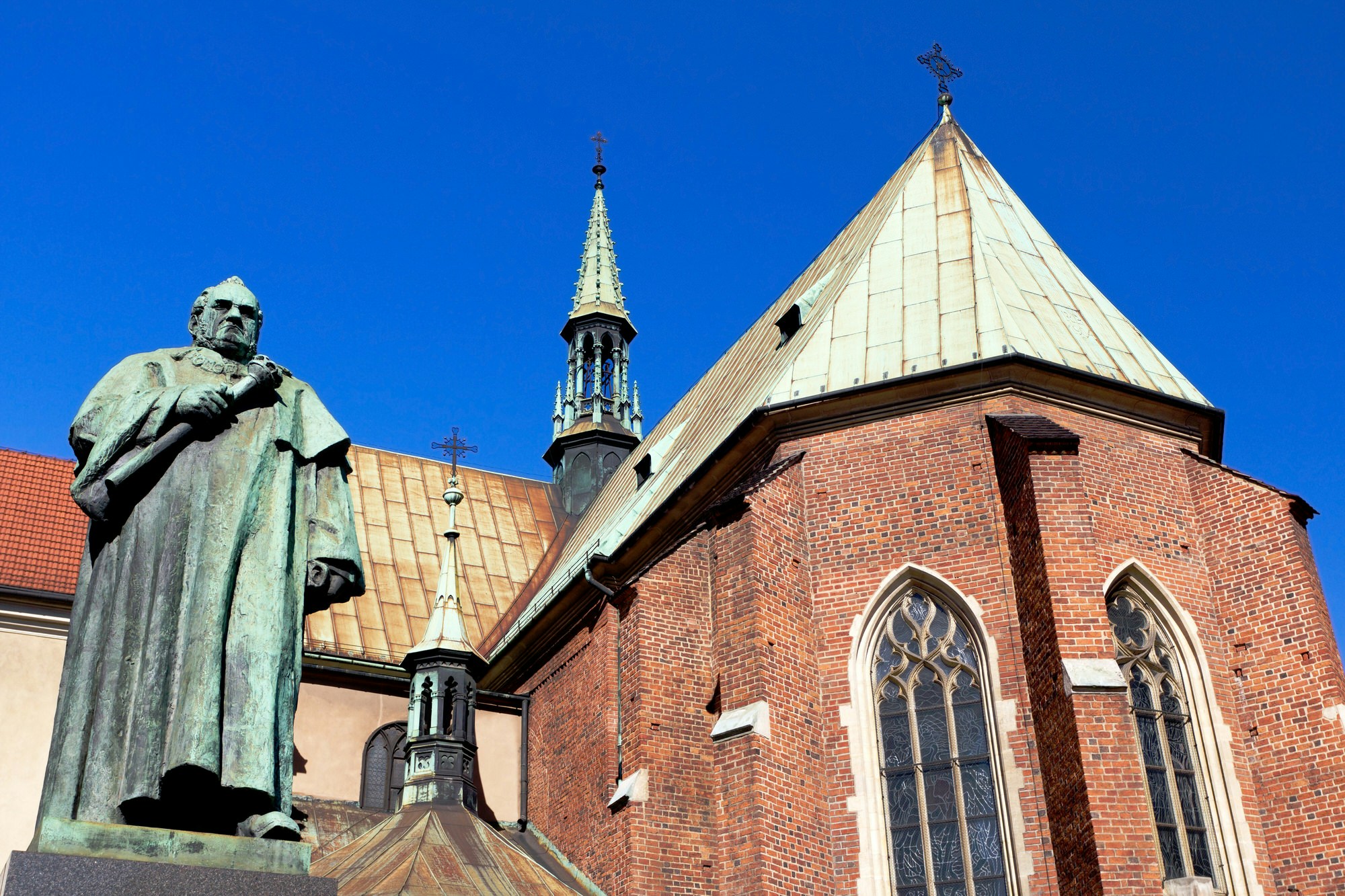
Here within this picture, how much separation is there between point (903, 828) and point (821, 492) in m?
3.55

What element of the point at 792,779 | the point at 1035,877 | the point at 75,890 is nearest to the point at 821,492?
the point at 792,779

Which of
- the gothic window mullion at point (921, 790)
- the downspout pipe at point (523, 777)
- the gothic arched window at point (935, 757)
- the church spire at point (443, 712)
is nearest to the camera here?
the gothic arched window at point (935, 757)

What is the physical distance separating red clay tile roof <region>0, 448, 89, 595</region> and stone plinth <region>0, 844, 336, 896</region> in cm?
1664

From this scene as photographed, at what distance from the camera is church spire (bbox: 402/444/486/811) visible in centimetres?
1792

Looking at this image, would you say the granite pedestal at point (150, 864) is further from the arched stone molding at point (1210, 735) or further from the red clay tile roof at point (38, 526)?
the red clay tile roof at point (38, 526)

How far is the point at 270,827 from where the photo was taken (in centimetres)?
459

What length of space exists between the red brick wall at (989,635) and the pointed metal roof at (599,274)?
1587cm

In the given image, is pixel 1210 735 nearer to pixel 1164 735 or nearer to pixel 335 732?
pixel 1164 735

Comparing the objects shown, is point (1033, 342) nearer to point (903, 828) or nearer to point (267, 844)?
point (903, 828)

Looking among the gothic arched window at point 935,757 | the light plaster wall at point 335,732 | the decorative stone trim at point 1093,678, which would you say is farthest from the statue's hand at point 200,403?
the light plaster wall at point 335,732

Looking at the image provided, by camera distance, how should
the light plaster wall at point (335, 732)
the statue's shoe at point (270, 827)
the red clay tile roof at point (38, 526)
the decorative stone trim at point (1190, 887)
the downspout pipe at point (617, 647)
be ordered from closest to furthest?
1. the statue's shoe at point (270, 827)
2. the decorative stone trim at point (1190, 887)
3. the downspout pipe at point (617, 647)
4. the light plaster wall at point (335, 732)
5. the red clay tile roof at point (38, 526)

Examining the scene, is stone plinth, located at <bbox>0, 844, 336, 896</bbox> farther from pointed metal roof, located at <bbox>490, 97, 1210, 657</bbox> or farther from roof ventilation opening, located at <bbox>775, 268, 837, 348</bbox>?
roof ventilation opening, located at <bbox>775, 268, 837, 348</bbox>

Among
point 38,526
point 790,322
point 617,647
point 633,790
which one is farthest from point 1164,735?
point 38,526

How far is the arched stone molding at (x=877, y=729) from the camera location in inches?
507
